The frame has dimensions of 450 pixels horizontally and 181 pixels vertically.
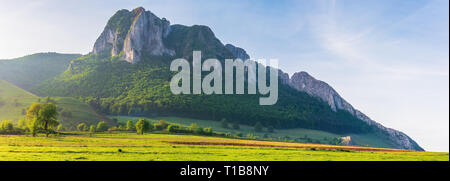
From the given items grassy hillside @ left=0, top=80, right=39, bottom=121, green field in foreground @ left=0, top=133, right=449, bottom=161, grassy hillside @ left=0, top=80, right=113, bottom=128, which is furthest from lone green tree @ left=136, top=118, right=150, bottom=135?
grassy hillside @ left=0, top=80, right=39, bottom=121

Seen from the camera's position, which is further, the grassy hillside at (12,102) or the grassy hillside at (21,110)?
the grassy hillside at (12,102)

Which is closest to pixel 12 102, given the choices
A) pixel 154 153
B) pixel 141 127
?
pixel 141 127

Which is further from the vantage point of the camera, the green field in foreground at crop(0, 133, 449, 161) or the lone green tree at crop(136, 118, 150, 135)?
the lone green tree at crop(136, 118, 150, 135)

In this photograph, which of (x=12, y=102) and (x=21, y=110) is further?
(x=12, y=102)

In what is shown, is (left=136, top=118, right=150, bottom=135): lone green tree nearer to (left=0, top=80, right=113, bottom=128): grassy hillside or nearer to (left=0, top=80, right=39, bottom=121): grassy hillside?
(left=0, top=80, right=113, bottom=128): grassy hillside

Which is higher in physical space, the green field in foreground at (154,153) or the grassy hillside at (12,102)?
the grassy hillside at (12,102)

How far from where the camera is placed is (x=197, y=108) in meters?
198

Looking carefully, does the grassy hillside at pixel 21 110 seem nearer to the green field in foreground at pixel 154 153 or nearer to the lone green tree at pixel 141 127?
the lone green tree at pixel 141 127

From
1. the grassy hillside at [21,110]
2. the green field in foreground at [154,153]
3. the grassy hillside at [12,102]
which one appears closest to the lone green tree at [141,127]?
the green field in foreground at [154,153]

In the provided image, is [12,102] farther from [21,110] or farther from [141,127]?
[141,127]

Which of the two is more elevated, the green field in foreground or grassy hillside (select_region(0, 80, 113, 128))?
grassy hillside (select_region(0, 80, 113, 128))
